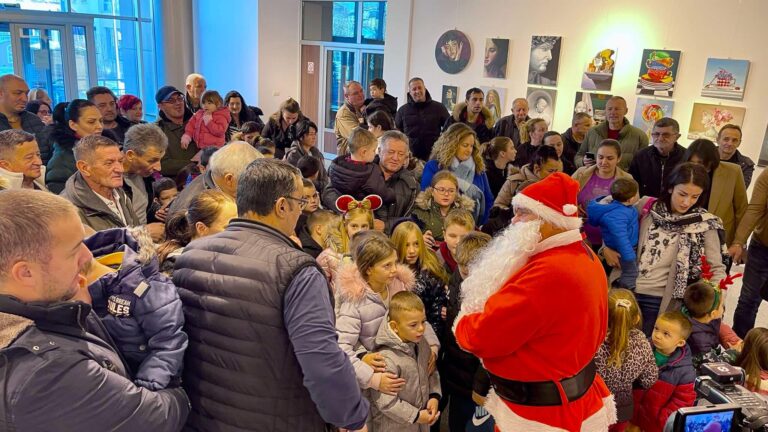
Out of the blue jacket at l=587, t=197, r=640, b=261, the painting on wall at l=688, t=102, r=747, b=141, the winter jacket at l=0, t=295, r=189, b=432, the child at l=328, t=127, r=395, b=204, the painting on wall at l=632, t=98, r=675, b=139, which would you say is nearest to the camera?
the winter jacket at l=0, t=295, r=189, b=432

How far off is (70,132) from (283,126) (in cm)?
240

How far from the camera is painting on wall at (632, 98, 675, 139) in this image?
6805mm

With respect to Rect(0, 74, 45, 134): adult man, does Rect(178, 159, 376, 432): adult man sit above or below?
below

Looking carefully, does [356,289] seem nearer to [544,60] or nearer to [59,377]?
[59,377]

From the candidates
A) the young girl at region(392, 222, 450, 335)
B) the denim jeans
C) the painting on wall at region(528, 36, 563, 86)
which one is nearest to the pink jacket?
the young girl at region(392, 222, 450, 335)

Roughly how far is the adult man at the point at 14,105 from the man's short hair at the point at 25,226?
12.7 feet

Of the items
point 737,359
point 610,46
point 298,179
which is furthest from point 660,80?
point 298,179

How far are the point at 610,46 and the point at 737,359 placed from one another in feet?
17.9

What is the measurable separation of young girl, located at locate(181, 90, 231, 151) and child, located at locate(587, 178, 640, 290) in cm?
Answer: 366

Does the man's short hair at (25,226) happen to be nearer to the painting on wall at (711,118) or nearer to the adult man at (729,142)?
the adult man at (729,142)

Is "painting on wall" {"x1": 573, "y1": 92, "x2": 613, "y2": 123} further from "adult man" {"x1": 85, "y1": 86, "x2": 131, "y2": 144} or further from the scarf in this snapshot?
"adult man" {"x1": 85, "y1": 86, "x2": 131, "y2": 144}

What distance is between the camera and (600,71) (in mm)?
7250

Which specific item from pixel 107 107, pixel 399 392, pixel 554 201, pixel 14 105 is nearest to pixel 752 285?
pixel 554 201

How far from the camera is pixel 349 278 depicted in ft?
8.07
